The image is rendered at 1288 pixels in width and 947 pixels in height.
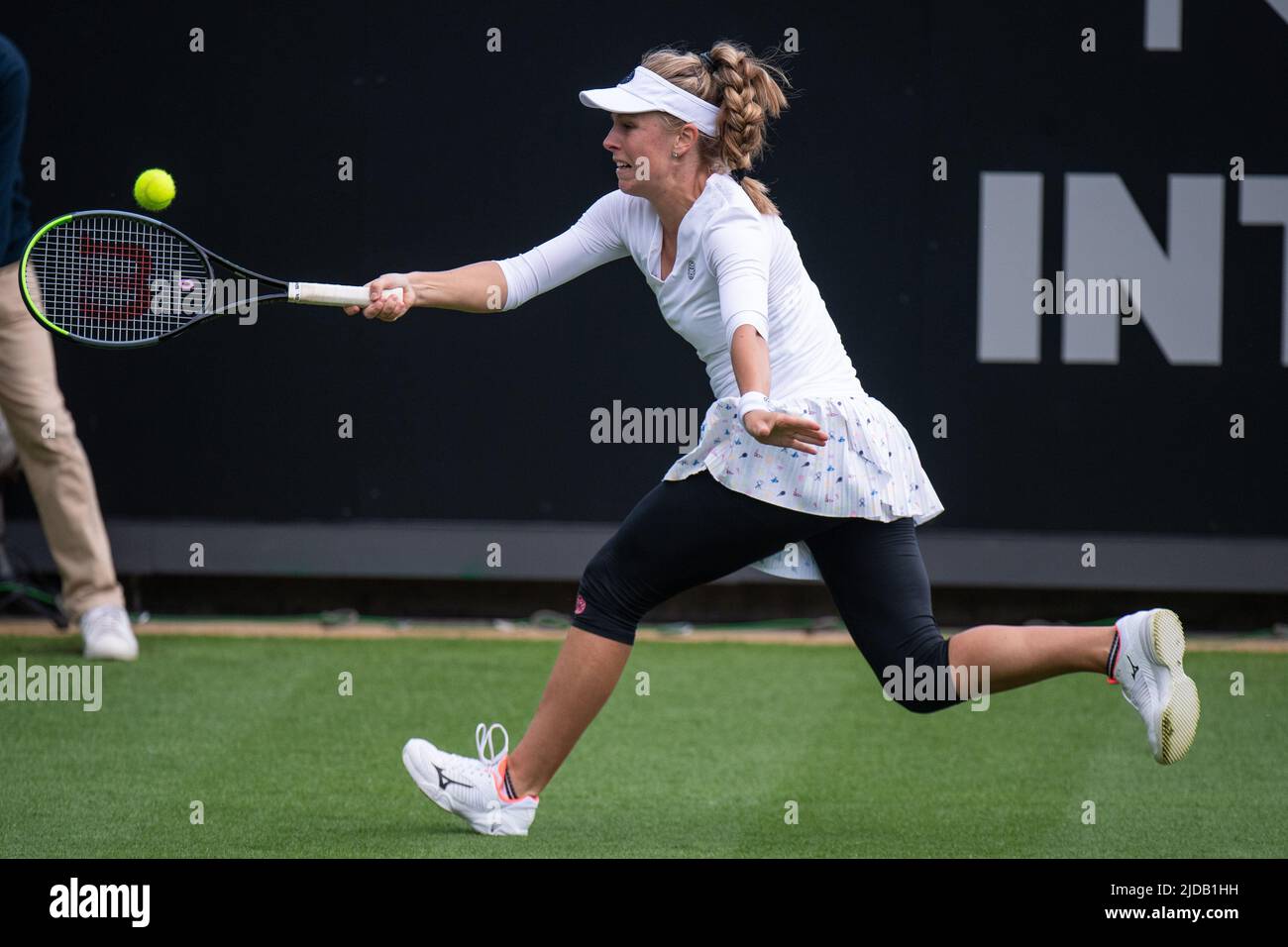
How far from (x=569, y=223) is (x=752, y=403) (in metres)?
3.66

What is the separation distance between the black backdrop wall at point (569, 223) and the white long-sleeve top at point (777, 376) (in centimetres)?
293

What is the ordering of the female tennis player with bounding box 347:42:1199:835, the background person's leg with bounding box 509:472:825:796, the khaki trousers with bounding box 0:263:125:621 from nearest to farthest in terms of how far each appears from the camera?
the female tennis player with bounding box 347:42:1199:835
the background person's leg with bounding box 509:472:825:796
the khaki trousers with bounding box 0:263:125:621

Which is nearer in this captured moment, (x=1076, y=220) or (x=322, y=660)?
(x=322, y=660)

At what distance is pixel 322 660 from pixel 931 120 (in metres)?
2.93

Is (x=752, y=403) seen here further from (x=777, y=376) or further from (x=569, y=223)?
(x=569, y=223)

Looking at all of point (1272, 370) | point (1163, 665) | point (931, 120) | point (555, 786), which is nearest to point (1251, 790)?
point (1163, 665)

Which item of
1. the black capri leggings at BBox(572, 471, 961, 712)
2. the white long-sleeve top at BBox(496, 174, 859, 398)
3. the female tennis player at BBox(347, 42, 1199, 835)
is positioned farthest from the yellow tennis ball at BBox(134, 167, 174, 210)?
the black capri leggings at BBox(572, 471, 961, 712)

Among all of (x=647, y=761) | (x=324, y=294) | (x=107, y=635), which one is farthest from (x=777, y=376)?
(x=107, y=635)

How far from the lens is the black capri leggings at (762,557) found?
394 centimetres

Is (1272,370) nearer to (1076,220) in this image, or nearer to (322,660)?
(1076,220)

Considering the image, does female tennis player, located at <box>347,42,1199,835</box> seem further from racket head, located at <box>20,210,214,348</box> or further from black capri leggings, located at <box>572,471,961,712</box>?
racket head, located at <box>20,210,214,348</box>

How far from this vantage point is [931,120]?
6.98 m

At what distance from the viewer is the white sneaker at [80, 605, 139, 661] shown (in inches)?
247

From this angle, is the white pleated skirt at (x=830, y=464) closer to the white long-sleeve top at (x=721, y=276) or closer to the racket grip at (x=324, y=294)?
the white long-sleeve top at (x=721, y=276)
